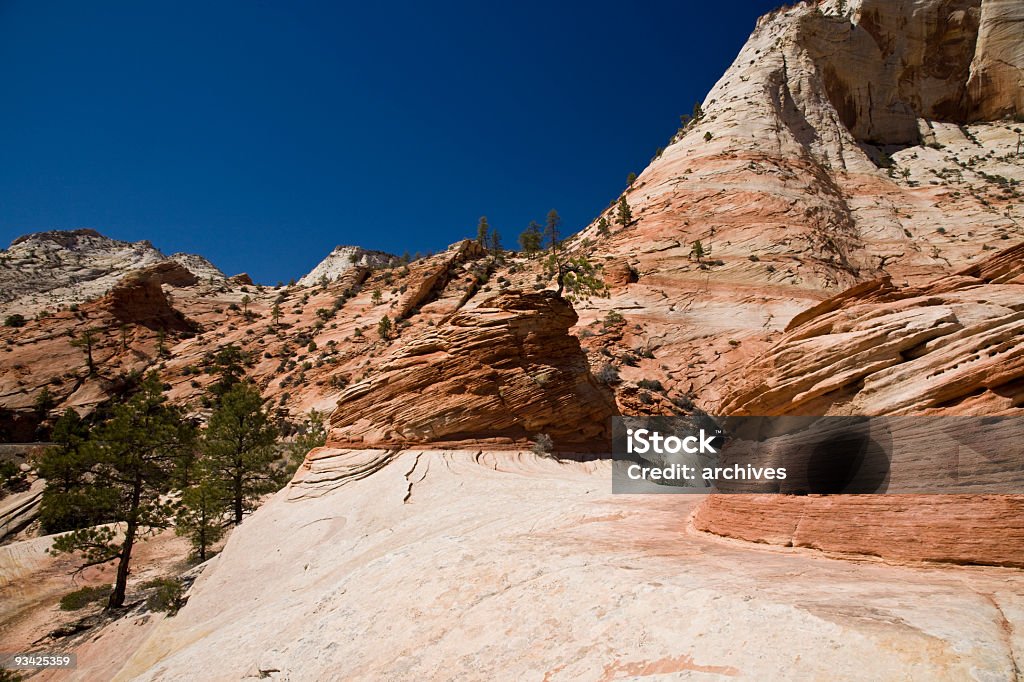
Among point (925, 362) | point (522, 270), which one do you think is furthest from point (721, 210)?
point (925, 362)

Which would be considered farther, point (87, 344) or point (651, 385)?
point (87, 344)

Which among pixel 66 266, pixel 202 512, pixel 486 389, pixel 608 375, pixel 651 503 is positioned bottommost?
pixel 202 512

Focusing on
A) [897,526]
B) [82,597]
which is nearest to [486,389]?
[897,526]

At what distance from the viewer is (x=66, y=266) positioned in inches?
3319

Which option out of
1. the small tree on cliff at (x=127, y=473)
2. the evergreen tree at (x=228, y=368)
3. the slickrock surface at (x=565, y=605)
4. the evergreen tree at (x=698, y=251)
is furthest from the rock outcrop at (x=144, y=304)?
the evergreen tree at (x=698, y=251)

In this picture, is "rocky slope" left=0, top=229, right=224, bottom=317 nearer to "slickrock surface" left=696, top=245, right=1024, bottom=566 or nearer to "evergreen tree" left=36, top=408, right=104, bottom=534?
"evergreen tree" left=36, top=408, right=104, bottom=534

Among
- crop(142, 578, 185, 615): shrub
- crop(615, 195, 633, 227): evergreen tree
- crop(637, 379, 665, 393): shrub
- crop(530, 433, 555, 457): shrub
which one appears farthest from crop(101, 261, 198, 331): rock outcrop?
crop(530, 433, 555, 457): shrub

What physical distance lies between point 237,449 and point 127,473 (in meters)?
3.60

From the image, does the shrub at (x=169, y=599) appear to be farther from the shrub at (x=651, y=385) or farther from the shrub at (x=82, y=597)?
the shrub at (x=651, y=385)

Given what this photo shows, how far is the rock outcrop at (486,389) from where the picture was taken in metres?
13.3

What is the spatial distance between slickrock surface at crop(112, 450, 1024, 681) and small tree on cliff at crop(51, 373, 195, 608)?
27.1ft

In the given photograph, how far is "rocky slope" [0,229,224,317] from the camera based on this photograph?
231ft

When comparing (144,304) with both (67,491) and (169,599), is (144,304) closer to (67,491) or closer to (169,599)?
(67,491)

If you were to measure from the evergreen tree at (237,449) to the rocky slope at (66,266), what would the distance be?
6755cm
